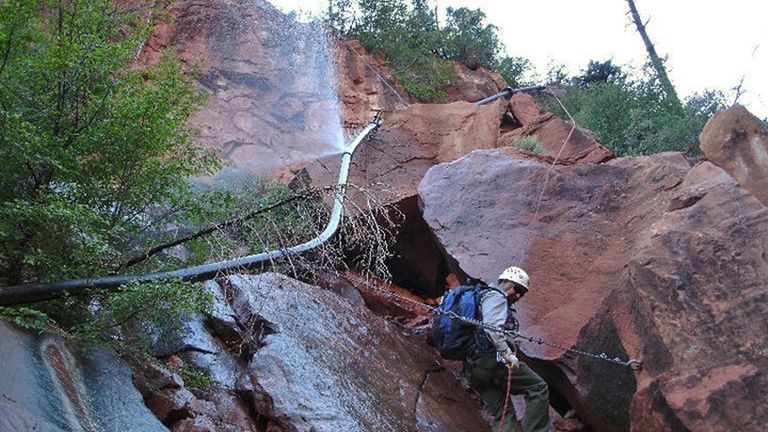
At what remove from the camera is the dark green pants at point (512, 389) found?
6414mm

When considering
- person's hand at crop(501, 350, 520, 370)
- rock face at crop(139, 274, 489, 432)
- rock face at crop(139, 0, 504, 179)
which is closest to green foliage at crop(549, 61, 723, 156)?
rock face at crop(139, 0, 504, 179)

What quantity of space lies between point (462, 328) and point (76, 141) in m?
3.80

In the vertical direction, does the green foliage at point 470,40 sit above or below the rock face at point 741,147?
above

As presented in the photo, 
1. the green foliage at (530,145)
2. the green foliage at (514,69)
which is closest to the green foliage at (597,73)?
the green foliage at (514,69)

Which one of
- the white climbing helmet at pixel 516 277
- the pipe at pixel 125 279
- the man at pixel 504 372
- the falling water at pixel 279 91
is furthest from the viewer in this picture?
the falling water at pixel 279 91

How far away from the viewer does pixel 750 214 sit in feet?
21.3

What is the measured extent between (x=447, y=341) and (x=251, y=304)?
2.42m

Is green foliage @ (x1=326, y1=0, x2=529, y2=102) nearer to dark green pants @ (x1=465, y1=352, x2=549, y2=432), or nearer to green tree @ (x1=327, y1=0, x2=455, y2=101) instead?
green tree @ (x1=327, y1=0, x2=455, y2=101)

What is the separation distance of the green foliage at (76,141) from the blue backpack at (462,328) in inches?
107

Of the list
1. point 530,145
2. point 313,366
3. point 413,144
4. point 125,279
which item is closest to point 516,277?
point 313,366

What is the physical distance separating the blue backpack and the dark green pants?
123 millimetres

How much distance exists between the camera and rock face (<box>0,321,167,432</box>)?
4.11 metres

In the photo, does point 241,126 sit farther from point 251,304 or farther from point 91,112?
point 91,112

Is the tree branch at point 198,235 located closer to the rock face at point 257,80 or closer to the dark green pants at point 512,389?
the dark green pants at point 512,389
